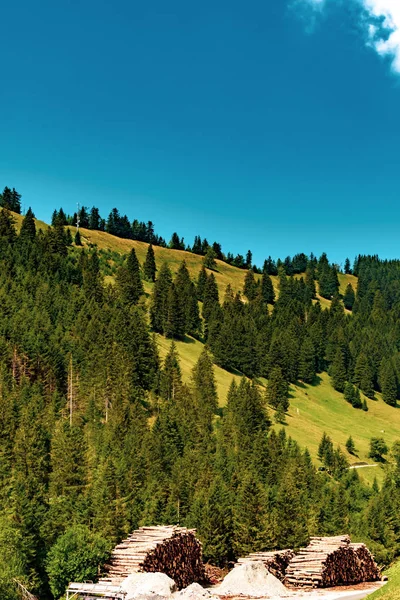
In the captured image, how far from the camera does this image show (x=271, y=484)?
85.6 metres

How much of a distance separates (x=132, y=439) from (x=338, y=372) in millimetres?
114711

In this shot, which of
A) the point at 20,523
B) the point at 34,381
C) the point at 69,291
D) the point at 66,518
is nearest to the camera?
the point at 20,523

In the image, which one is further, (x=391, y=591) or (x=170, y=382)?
(x=170, y=382)

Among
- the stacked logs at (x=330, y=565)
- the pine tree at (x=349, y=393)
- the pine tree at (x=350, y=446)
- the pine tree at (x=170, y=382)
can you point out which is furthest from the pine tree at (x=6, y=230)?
the stacked logs at (x=330, y=565)

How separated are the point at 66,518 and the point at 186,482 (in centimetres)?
2119

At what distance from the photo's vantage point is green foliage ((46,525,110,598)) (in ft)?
130

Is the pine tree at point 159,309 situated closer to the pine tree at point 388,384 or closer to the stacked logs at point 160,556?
the pine tree at point 388,384

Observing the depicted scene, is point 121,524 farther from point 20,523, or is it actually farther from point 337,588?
point 337,588

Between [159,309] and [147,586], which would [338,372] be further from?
[147,586]

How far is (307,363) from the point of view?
175250mm

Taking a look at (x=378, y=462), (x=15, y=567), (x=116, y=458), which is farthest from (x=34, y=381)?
(x=378, y=462)

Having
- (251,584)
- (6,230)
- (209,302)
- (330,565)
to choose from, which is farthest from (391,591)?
(6,230)

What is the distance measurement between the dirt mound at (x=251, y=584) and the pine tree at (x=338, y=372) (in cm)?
14459

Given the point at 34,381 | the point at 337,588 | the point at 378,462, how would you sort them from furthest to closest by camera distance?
1. the point at 378,462
2. the point at 34,381
3. the point at 337,588
